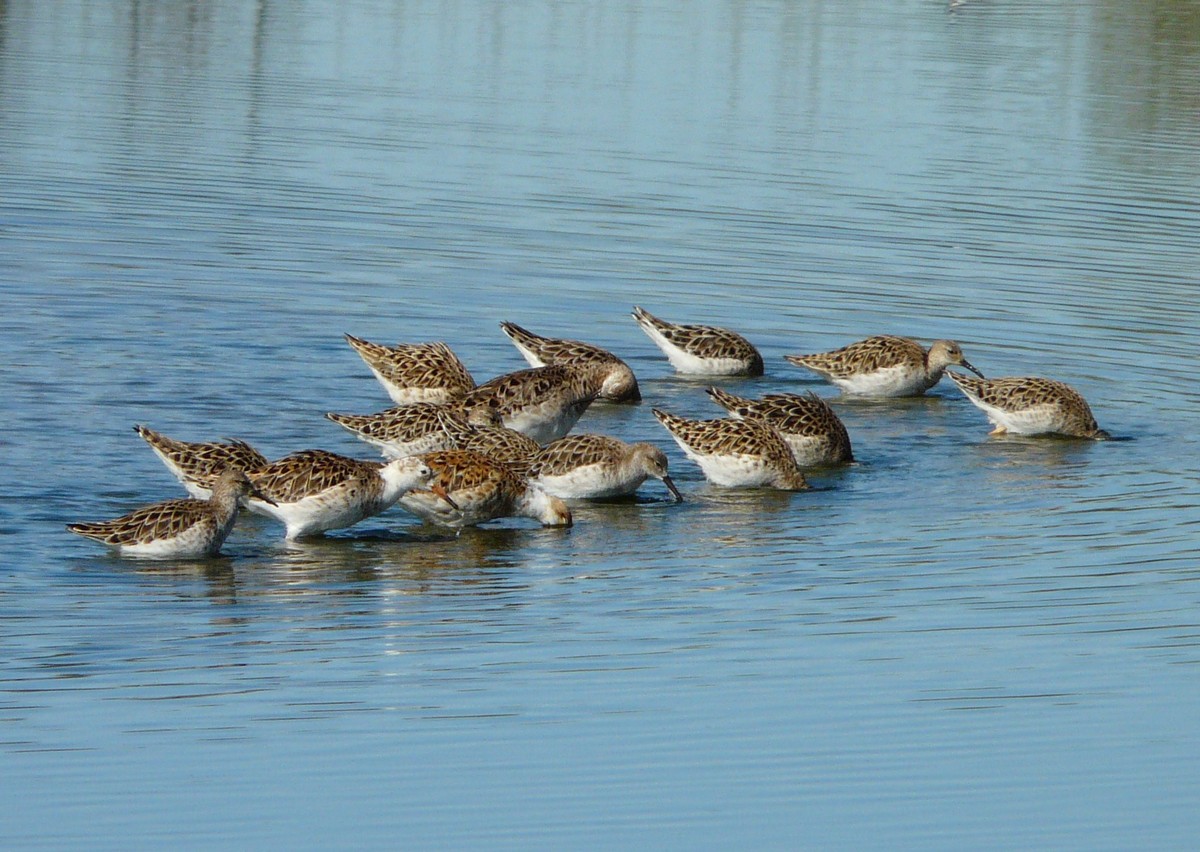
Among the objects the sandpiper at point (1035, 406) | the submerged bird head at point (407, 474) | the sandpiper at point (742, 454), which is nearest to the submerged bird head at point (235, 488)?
the submerged bird head at point (407, 474)

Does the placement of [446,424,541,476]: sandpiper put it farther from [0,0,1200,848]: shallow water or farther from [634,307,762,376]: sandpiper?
[634,307,762,376]: sandpiper

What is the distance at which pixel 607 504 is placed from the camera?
15242 mm

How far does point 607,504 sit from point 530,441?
1.00 metres

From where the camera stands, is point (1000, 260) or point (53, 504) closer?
point (53, 504)

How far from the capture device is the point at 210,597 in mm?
11992

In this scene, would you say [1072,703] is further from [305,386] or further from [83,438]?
[305,386]

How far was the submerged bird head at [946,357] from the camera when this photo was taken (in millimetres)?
19031

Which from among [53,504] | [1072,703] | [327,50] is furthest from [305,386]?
[327,50]

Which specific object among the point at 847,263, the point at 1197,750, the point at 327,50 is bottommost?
the point at 1197,750

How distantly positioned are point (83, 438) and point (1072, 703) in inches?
318

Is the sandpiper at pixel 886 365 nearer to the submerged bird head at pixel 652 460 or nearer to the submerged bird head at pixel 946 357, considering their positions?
the submerged bird head at pixel 946 357

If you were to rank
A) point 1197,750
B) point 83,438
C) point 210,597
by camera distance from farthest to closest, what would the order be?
point 83,438, point 210,597, point 1197,750

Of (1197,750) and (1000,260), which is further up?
(1000,260)

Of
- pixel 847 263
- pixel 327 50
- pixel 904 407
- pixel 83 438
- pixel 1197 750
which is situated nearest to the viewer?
pixel 1197 750
